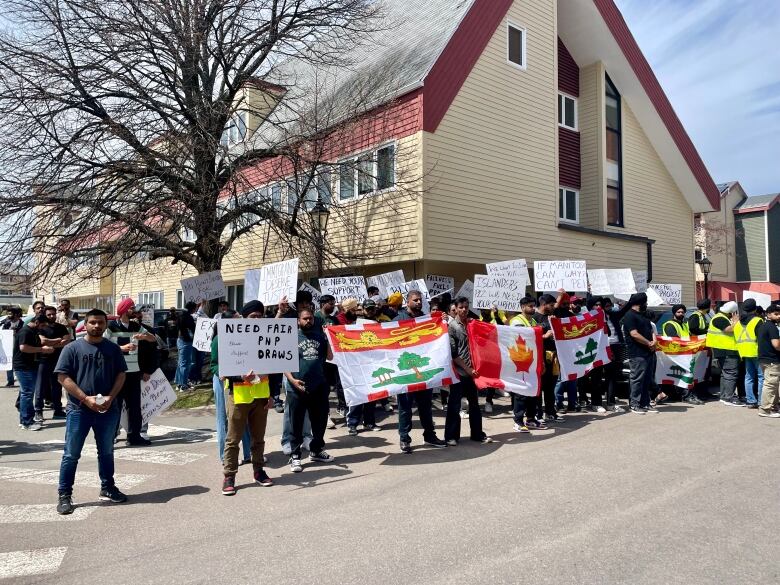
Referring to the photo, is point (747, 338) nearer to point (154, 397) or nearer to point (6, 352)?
point (154, 397)

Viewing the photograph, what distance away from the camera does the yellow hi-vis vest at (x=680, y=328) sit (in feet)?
37.3

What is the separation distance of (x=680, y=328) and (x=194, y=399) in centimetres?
960

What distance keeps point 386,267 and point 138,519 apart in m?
Result: 12.1

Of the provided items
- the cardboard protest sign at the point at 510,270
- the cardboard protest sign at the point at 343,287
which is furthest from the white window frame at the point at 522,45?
the cardboard protest sign at the point at 343,287

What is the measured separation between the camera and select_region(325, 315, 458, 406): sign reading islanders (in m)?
7.69

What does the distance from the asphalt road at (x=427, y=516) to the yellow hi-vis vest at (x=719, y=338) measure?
261cm

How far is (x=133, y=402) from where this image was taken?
8.34 meters

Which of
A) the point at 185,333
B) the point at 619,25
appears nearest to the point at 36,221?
the point at 185,333

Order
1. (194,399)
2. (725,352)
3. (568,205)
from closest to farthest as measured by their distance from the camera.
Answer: (725,352) < (194,399) < (568,205)

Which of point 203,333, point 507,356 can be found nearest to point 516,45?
point 507,356

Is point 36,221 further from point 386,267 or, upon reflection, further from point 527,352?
point 527,352

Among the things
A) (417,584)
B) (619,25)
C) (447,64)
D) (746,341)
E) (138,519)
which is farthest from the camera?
(619,25)

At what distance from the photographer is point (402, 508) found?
5438 millimetres

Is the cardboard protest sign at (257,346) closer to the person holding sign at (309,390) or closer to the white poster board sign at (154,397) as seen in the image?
the person holding sign at (309,390)
